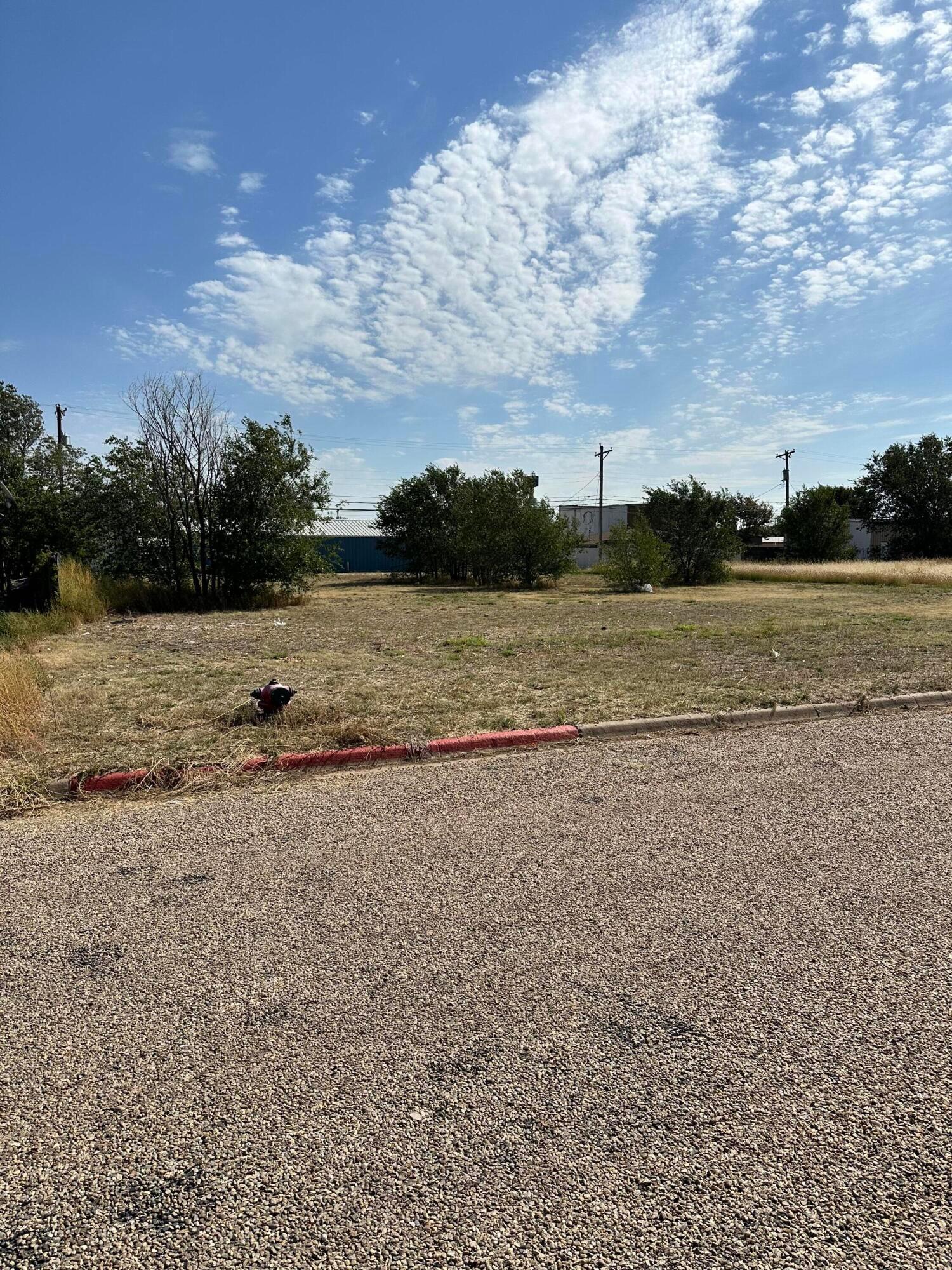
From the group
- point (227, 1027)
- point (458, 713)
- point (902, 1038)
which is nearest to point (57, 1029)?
point (227, 1027)

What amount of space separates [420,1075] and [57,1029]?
4.22 ft

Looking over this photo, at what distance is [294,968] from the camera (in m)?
2.86

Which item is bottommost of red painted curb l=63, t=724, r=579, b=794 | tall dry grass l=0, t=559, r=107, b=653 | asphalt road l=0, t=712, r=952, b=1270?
asphalt road l=0, t=712, r=952, b=1270

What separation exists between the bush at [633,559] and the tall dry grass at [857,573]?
9864 mm

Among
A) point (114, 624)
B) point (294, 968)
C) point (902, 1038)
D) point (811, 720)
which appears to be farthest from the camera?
point (114, 624)

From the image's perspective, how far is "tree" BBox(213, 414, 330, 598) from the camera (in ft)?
72.5

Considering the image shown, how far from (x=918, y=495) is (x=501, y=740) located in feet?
205

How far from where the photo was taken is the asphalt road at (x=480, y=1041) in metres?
1.76

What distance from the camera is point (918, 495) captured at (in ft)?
187

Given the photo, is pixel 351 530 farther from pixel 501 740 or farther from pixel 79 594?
pixel 501 740

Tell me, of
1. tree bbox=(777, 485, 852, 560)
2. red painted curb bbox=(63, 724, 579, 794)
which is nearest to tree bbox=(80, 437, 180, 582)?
red painted curb bbox=(63, 724, 579, 794)

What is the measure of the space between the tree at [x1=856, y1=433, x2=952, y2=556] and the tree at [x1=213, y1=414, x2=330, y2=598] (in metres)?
52.1

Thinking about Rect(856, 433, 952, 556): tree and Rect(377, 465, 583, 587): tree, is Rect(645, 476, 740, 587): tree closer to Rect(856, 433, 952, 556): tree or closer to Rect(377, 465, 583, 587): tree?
Rect(377, 465, 583, 587): tree

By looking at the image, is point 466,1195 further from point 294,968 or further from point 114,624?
point 114,624
